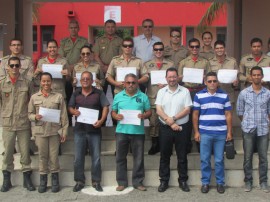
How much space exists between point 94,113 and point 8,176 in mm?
1767

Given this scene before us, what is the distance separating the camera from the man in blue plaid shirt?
6.82 meters

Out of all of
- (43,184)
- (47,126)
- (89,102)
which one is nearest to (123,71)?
(89,102)

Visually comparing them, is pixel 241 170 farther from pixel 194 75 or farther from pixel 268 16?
pixel 268 16

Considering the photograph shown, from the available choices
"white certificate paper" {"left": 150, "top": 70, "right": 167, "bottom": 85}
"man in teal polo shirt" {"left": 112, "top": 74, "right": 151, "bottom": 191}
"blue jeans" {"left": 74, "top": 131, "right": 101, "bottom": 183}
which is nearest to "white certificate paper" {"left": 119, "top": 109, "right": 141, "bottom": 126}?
"man in teal polo shirt" {"left": 112, "top": 74, "right": 151, "bottom": 191}

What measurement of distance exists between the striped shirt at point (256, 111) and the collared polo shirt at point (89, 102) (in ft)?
7.35

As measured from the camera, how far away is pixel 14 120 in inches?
275

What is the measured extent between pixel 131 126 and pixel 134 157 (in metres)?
0.53

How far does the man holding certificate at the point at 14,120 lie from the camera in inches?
276

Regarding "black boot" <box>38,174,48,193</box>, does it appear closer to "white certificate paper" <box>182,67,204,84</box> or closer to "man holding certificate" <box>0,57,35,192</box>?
"man holding certificate" <box>0,57,35,192</box>

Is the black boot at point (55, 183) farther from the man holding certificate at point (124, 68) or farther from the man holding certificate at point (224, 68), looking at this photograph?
the man holding certificate at point (224, 68)

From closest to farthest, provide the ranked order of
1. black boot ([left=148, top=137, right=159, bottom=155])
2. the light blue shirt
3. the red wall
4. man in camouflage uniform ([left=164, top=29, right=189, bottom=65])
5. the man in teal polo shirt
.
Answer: the man in teal polo shirt < black boot ([left=148, top=137, right=159, bottom=155]) < man in camouflage uniform ([left=164, top=29, right=189, bottom=65]) < the light blue shirt < the red wall

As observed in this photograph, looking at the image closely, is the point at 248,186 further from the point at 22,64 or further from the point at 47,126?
the point at 22,64

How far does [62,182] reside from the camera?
729 cm

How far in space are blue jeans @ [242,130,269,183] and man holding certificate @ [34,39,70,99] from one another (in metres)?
3.19
